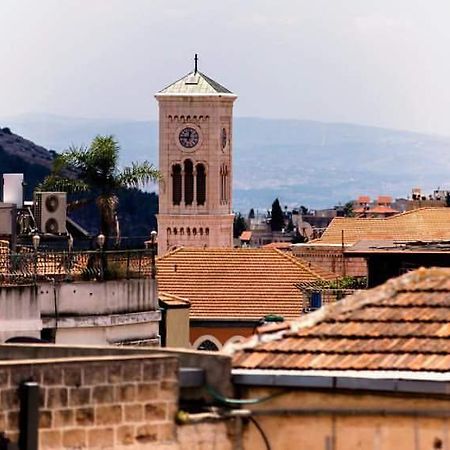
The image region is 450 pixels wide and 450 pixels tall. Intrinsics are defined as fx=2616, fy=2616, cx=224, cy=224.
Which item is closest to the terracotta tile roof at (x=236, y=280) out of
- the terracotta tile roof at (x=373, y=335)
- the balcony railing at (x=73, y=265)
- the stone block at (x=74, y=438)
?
the balcony railing at (x=73, y=265)

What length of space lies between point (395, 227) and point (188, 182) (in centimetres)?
8465

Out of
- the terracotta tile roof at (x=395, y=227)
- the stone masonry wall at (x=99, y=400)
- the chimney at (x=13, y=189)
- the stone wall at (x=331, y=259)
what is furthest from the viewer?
the terracotta tile roof at (x=395, y=227)

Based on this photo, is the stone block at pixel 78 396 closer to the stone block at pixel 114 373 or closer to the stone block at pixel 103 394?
the stone block at pixel 103 394

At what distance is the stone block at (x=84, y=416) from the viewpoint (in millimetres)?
13266

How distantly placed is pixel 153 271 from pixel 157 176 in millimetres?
6135

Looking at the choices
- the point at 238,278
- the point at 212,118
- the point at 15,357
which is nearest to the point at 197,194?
the point at 212,118

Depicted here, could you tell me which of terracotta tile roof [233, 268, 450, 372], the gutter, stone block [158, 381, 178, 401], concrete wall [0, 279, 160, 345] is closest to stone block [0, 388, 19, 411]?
stone block [158, 381, 178, 401]

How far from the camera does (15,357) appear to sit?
49.1 feet

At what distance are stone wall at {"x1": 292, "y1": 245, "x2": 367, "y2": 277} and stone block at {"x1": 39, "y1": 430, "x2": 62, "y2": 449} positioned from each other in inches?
2780

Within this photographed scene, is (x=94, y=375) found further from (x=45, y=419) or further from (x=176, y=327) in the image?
(x=176, y=327)

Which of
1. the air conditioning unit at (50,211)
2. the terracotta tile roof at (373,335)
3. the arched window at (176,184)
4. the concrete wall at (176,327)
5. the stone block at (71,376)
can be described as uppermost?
the arched window at (176,184)

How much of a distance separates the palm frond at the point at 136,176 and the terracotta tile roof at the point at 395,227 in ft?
190

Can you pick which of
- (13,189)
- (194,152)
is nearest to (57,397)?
(13,189)

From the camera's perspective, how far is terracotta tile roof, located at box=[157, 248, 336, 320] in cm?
6662
